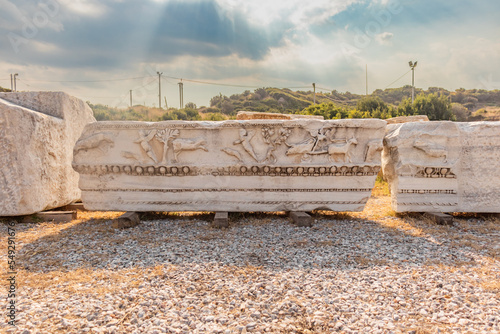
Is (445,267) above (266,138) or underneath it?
underneath

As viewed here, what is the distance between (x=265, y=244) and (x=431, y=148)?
2.94 metres

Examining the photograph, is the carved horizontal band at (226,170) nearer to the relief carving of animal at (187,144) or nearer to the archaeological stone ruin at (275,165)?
the archaeological stone ruin at (275,165)

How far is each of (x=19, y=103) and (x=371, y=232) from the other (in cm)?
566

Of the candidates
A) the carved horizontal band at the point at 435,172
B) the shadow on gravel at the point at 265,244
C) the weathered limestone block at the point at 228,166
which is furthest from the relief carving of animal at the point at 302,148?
the carved horizontal band at the point at 435,172

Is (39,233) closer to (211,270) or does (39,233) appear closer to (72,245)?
(72,245)

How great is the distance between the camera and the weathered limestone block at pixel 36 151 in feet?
14.3

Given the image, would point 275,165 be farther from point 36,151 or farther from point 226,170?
point 36,151

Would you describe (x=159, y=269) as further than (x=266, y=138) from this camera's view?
No

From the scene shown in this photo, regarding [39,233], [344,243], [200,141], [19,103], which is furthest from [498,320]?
[19,103]

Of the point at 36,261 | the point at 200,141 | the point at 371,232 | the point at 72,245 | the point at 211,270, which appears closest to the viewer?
the point at 211,270

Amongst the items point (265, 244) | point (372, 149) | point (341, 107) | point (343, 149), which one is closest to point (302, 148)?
point (343, 149)

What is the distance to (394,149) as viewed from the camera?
486cm

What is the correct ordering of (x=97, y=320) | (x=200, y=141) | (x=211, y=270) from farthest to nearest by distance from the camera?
(x=200, y=141) → (x=211, y=270) → (x=97, y=320)

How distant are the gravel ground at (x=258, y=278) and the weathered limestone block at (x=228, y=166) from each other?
0.46 metres
